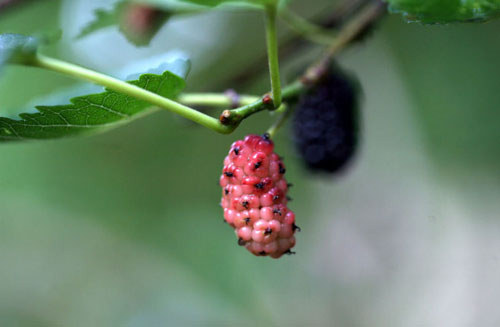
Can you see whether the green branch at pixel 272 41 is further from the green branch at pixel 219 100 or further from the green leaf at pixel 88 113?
the green branch at pixel 219 100

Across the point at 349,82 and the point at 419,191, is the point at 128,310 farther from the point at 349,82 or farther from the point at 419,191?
the point at 349,82

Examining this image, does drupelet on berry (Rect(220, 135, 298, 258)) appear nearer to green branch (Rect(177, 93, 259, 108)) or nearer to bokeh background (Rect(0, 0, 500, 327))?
green branch (Rect(177, 93, 259, 108))

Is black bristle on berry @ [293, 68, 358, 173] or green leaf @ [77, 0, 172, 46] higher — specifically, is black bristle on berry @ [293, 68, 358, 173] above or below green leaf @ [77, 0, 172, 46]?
below

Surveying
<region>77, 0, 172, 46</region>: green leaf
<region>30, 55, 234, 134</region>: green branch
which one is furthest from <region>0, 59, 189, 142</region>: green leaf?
<region>77, 0, 172, 46</region>: green leaf

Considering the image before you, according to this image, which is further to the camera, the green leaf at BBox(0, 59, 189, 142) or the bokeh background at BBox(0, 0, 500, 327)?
the bokeh background at BBox(0, 0, 500, 327)

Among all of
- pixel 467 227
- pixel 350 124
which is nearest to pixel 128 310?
pixel 467 227

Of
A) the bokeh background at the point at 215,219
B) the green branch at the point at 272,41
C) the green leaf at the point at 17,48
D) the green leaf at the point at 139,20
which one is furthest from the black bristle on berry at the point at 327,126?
the bokeh background at the point at 215,219
